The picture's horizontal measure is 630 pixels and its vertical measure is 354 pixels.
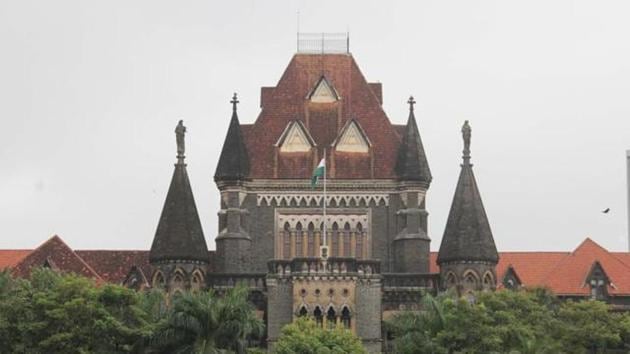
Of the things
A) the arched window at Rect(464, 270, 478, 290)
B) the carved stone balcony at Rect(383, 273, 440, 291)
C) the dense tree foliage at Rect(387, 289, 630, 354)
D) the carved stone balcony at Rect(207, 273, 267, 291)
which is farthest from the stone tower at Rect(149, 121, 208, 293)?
the arched window at Rect(464, 270, 478, 290)

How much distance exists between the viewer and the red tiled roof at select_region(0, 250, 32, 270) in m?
97.6

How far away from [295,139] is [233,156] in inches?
148

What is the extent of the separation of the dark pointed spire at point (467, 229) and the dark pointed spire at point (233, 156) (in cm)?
1146

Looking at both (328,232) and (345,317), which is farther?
(328,232)

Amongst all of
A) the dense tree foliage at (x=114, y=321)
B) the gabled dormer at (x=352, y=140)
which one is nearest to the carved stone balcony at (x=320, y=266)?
the dense tree foliage at (x=114, y=321)

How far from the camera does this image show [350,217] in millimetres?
93000

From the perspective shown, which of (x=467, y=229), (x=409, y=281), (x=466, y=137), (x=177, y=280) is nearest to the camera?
(x=177, y=280)

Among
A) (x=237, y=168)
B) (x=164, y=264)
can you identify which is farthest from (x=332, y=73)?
(x=164, y=264)

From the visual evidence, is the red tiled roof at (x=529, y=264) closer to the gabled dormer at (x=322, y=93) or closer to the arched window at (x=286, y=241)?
the arched window at (x=286, y=241)

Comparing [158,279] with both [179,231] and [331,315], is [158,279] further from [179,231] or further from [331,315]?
[331,315]

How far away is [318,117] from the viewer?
94875 millimetres

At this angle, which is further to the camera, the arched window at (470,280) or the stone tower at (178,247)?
the arched window at (470,280)

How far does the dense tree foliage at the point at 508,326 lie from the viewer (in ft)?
250

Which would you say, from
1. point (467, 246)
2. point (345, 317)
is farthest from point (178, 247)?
point (467, 246)
